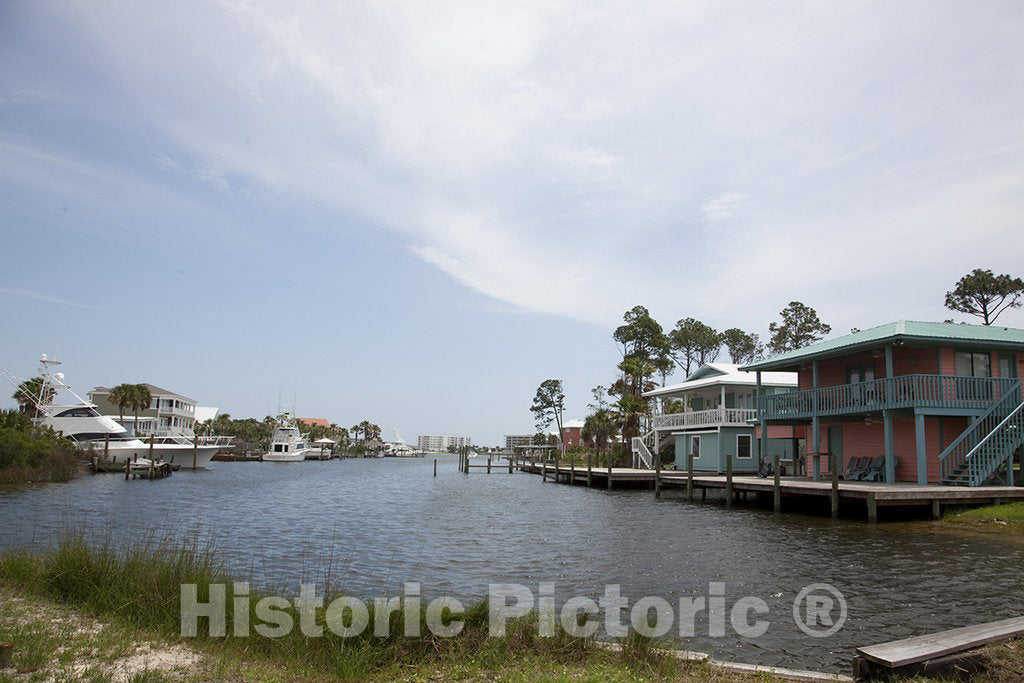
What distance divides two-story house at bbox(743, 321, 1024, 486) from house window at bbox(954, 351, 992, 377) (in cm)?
4

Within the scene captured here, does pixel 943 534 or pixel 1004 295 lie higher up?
pixel 1004 295

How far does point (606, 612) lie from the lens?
37.5 feet

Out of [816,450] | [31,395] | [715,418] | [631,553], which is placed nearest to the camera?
[631,553]

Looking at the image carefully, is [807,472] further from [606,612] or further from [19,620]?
[19,620]

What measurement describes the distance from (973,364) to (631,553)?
698 inches

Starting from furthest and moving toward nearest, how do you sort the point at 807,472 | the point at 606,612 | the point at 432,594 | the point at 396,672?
1. the point at 807,472
2. the point at 432,594
3. the point at 606,612
4. the point at 396,672

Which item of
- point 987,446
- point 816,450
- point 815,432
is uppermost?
point 815,432

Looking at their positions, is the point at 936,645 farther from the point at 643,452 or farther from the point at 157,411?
the point at 157,411

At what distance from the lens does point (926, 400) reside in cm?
2441

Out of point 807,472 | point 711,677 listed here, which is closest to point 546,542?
point 711,677

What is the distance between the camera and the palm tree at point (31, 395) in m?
62.3

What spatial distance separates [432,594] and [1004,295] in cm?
5271

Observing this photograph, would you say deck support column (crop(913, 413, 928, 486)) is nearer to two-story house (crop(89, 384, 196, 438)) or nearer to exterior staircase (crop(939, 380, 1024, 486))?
exterior staircase (crop(939, 380, 1024, 486))

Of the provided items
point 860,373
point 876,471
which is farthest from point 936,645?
point 860,373
